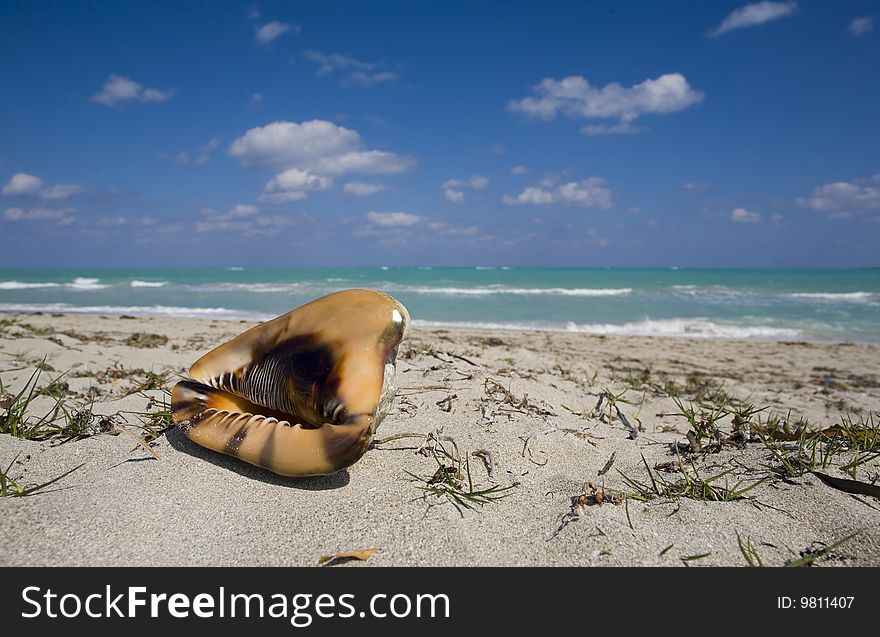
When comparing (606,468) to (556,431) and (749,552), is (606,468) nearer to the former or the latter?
(556,431)

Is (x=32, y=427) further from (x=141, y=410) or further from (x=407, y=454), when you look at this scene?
(x=407, y=454)

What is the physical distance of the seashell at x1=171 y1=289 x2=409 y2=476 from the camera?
4.96 ft

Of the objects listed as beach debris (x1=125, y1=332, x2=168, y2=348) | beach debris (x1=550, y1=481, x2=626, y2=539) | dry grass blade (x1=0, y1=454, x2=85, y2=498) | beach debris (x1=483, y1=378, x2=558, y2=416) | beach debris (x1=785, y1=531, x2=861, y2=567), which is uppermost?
beach debris (x1=125, y1=332, x2=168, y2=348)

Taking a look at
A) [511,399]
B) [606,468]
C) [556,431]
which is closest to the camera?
[606,468]

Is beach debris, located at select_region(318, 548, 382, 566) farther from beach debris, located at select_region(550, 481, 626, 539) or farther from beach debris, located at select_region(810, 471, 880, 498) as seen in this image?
beach debris, located at select_region(810, 471, 880, 498)

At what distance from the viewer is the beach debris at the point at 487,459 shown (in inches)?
70.8

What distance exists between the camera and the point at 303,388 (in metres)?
1.67

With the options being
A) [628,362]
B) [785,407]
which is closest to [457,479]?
[785,407]

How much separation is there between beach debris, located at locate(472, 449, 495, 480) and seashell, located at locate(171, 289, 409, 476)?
426 mm

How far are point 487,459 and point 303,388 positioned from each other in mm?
721

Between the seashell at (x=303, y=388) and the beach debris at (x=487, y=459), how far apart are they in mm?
426

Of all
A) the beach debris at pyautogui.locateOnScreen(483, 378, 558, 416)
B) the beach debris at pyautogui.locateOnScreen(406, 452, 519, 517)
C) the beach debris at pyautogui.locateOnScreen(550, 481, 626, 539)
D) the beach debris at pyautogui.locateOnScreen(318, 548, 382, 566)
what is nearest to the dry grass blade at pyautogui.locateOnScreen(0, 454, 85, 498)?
the beach debris at pyautogui.locateOnScreen(318, 548, 382, 566)

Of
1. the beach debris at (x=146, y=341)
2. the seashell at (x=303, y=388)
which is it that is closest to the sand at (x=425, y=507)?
the seashell at (x=303, y=388)

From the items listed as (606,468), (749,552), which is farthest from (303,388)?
(749,552)
